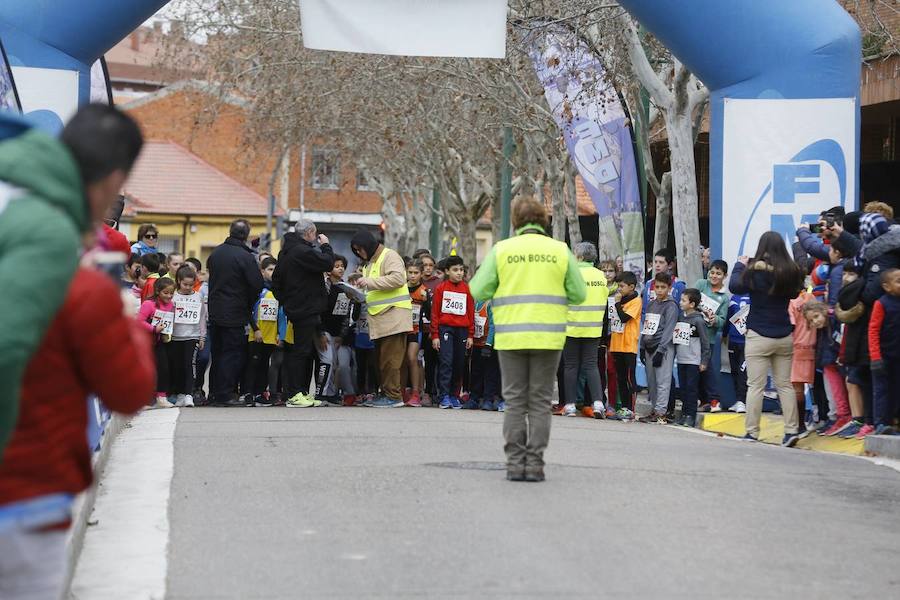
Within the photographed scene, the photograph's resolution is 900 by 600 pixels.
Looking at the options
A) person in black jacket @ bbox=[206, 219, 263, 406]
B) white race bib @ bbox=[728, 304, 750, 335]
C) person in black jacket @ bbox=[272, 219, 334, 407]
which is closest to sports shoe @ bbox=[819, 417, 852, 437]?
white race bib @ bbox=[728, 304, 750, 335]

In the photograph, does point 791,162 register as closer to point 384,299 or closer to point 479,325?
point 479,325

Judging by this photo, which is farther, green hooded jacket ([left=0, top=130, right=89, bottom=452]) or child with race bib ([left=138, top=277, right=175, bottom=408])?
child with race bib ([left=138, top=277, right=175, bottom=408])

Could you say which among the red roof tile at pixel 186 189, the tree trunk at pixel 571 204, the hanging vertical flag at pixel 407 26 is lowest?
the tree trunk at pixel 571 204

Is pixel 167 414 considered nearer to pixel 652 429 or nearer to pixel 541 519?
pixel 652 429

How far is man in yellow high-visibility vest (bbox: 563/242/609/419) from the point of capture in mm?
16047

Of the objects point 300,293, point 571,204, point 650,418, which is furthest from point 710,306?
point 571,204

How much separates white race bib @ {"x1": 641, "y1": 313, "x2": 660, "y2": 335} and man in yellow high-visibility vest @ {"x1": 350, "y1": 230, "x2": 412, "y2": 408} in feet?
8.43

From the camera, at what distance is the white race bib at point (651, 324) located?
1648 cm

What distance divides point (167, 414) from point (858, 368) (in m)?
6.50

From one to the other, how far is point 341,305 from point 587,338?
281cm

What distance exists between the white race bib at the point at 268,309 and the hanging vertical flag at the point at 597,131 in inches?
203

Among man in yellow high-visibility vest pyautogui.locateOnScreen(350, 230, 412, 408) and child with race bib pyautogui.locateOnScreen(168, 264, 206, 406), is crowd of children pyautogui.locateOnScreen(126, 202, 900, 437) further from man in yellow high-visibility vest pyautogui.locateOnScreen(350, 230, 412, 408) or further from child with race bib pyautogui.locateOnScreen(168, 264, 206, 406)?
A: man in yellow high-visibility vest pyautogui.locateOnScreen(350, 230, 412, 408)

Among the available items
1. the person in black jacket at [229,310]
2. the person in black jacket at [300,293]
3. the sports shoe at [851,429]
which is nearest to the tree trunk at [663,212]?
the person in black jacket at [300,293]

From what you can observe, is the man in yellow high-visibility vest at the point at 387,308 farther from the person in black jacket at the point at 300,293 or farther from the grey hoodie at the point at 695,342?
the grey hoodie at the point at 695,342
